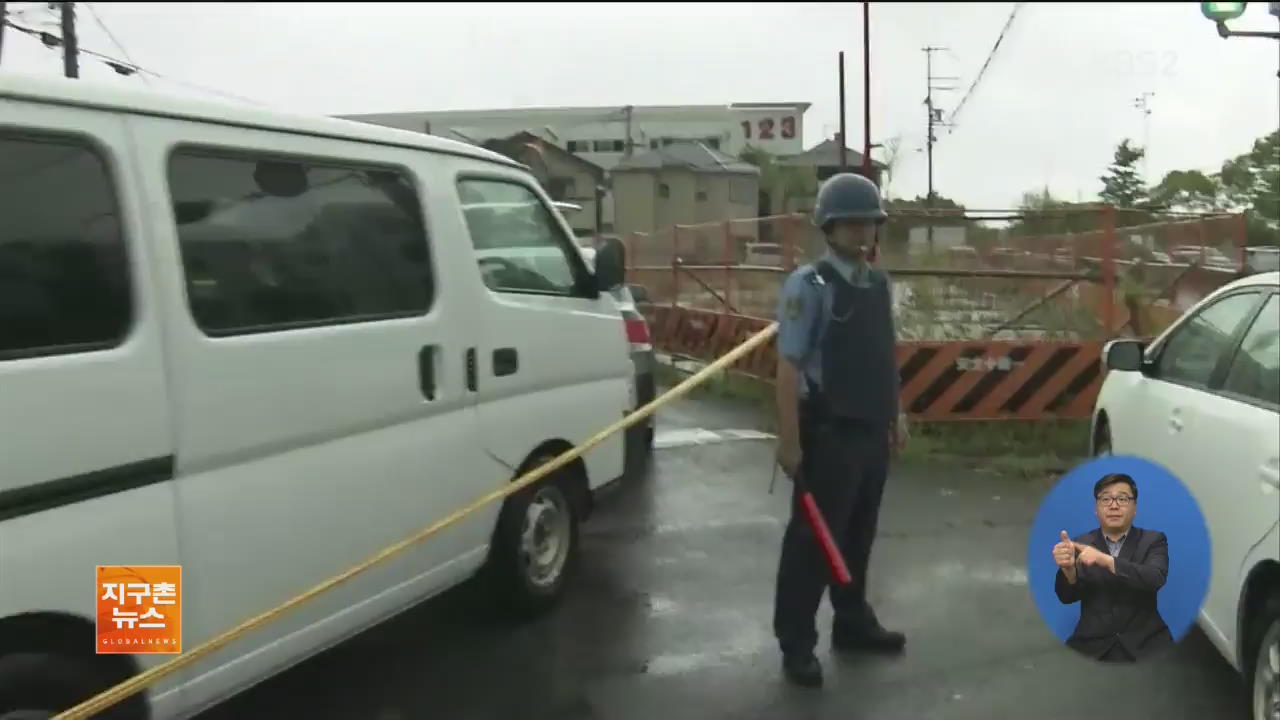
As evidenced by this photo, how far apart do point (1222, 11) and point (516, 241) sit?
5.14 m

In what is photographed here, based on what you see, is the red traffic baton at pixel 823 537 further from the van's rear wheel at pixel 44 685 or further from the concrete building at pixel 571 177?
the concrete building at pixel 571 177

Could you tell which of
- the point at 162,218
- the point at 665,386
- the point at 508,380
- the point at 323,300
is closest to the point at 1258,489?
the point at 508,380

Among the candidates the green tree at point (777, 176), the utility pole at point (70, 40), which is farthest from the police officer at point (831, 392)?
the green tree at point (777, 176)

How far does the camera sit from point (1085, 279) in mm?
9188

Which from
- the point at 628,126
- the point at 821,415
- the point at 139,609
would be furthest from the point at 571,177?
the point at 139,609

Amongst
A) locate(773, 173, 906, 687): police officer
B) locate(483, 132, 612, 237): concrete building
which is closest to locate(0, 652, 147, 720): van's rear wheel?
locate(773, 173, 906, 687): police officer

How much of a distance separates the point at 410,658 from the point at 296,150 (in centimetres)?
211

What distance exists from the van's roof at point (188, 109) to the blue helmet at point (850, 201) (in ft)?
4.82

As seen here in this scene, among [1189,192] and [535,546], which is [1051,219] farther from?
[535,546]

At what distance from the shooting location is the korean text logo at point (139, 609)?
2703 millimetres

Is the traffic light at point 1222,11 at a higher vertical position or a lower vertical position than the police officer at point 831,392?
higher

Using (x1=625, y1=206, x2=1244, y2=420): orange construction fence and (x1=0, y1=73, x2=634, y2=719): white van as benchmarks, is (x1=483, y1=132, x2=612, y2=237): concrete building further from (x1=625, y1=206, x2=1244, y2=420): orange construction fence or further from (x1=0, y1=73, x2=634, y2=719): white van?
(x1=0, y1=73, x2=634, y2=719): white van

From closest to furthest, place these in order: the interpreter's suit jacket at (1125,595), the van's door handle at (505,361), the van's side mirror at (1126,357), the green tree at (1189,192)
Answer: the interpreter's suit jacket at (1125,595)
the van's door handle at (505,361)
the van's side mirror at (1126,357)
the green tree at (1189,192)

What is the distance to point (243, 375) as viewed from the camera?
309cm
